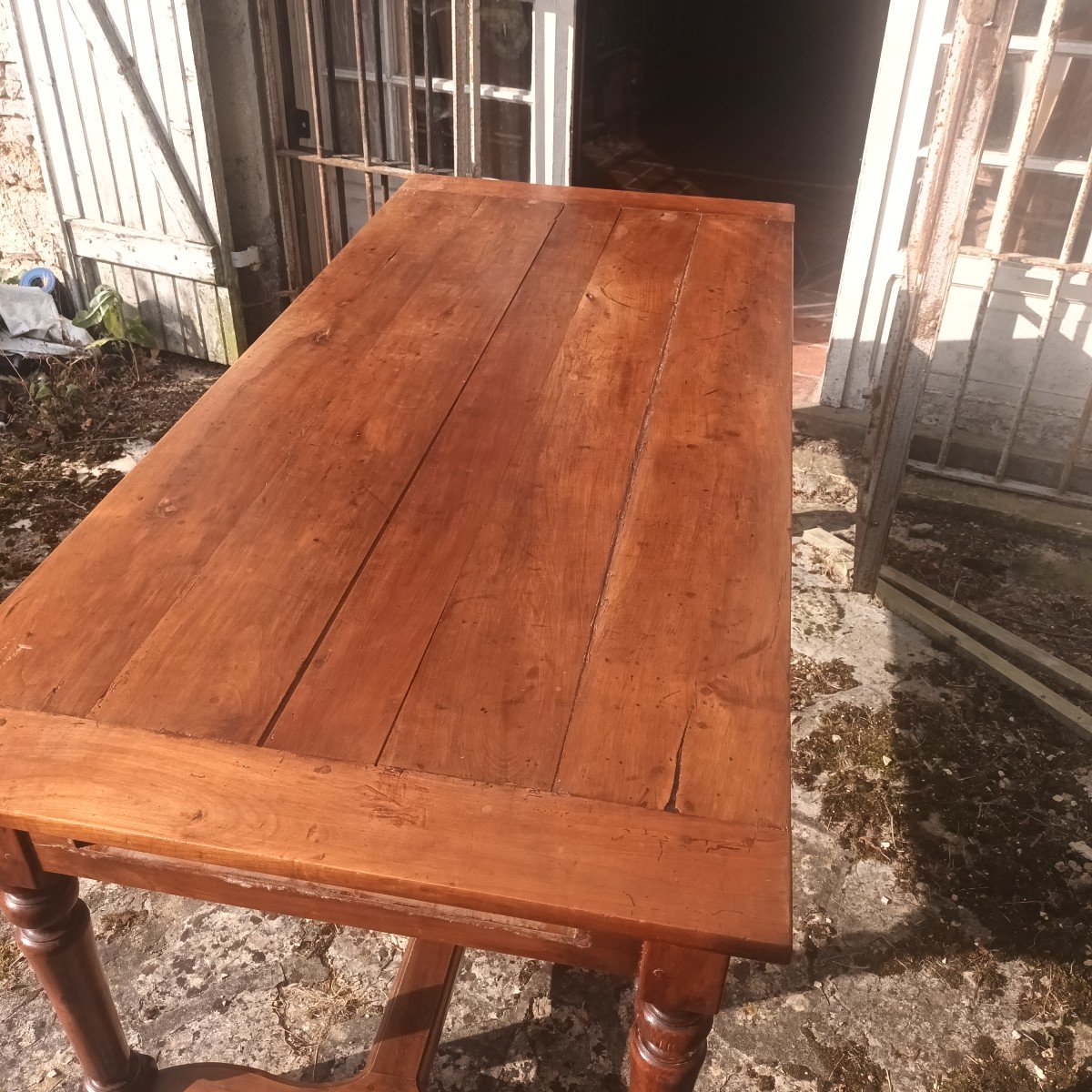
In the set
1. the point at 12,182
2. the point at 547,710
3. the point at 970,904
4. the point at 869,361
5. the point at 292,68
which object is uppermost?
the point at 292,68

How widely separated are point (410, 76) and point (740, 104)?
20.9 ft

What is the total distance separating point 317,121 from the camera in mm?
4055

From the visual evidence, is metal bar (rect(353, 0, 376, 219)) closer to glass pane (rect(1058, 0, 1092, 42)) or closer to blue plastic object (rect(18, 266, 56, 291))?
blue plastic object (rect(18, 266, 56, 291))

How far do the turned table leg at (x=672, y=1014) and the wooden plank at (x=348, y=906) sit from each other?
0.05 metres

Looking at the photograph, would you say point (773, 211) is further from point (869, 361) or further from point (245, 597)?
point (245, 597)

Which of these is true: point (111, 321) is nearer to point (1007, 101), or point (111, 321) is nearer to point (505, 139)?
point (505, 139)

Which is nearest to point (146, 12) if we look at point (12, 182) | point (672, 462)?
point (12, 182)

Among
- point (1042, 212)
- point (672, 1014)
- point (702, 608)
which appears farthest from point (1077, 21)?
point (672, 1014)

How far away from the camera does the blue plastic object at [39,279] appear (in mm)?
4598

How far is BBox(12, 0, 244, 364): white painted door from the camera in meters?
3.85

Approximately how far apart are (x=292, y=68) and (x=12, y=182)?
1.56 m

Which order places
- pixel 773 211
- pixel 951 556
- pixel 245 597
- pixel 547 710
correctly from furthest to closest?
pixel 951 556, pixel 773 211, pixel 245 597, pixel 547 710

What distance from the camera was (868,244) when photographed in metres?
3.75

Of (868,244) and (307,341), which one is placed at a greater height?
(307,341)
